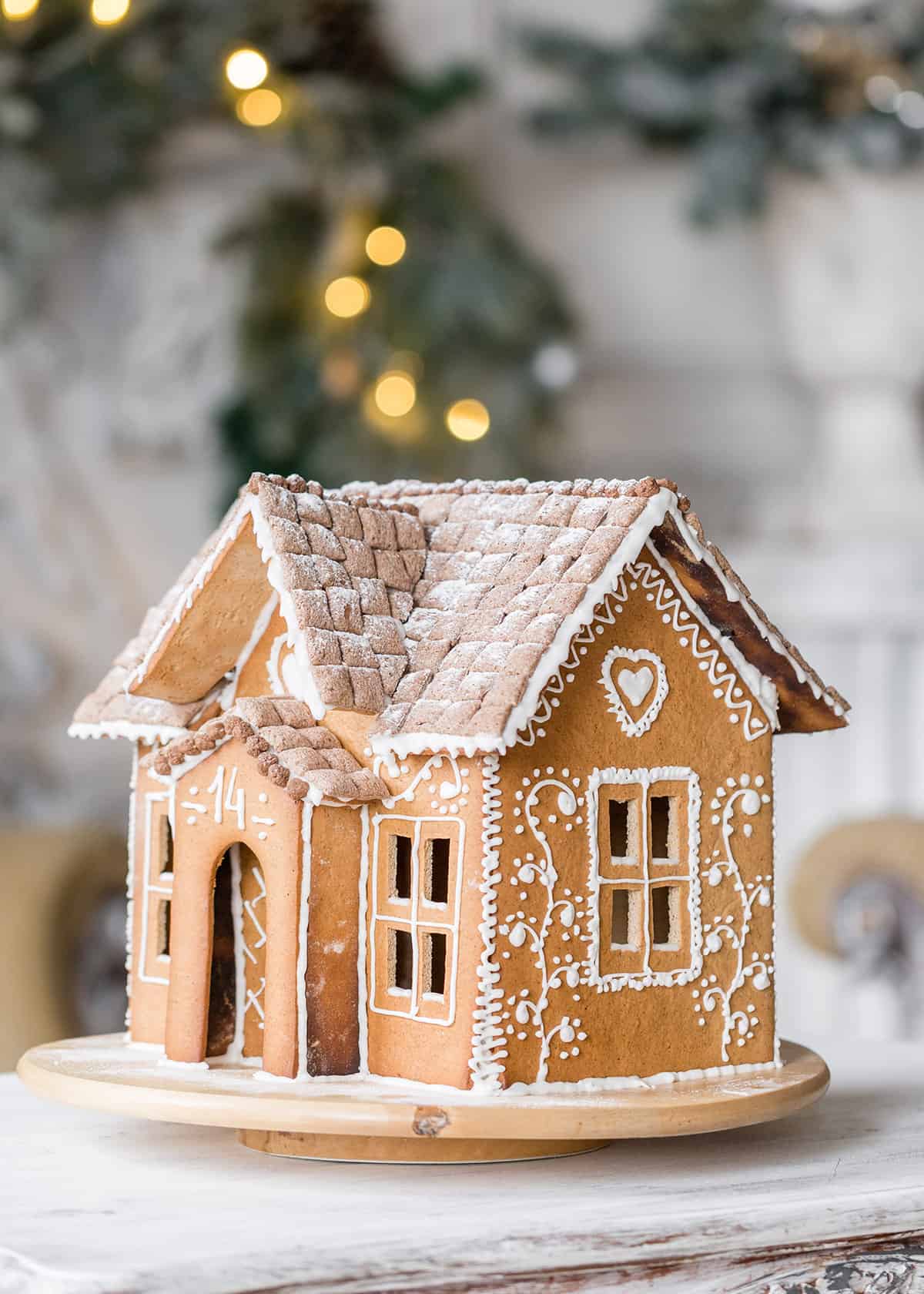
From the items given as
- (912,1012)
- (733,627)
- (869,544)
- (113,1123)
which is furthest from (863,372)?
(113,1123)

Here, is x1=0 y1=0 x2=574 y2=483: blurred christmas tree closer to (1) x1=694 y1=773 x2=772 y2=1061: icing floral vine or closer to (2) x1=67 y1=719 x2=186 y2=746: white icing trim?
(2) x1=67 y1=719 x2=186 y2=746: white icing trim

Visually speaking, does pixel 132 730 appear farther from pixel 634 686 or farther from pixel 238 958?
pixel 634 686

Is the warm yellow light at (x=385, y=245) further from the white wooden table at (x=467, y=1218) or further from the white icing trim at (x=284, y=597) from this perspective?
the white wooden table at (x=467, y=1218)

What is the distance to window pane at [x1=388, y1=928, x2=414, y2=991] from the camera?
1.07 metres

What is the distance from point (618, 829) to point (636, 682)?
99mm

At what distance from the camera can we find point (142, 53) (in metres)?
2.49

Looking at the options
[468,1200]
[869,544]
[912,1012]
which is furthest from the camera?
[869,544]

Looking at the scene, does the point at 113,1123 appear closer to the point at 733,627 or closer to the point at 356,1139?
the point at 356,1139

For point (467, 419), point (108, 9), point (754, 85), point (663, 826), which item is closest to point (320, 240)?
point (467, 419)

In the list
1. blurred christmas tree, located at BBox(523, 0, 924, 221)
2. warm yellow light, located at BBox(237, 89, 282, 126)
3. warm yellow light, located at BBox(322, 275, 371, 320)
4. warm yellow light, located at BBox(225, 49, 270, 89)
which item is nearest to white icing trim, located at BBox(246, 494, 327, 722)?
warm yellow light, located at BBox(225, 49, 270, 89)

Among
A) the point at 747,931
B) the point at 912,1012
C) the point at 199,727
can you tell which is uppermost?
the point at 199,727

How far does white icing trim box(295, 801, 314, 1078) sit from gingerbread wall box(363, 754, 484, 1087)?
1.7 inches

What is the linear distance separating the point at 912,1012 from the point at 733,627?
1.46 m

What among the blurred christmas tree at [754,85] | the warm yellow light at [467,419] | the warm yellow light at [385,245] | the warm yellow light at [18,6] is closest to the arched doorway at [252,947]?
the warm yellow light at [18,6]
